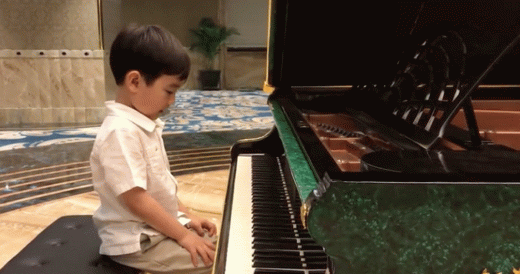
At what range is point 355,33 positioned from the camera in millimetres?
2545

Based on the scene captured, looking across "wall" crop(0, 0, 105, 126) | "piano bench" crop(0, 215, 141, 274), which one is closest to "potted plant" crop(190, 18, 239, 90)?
"wall" crop(0, 0, 105, 126)

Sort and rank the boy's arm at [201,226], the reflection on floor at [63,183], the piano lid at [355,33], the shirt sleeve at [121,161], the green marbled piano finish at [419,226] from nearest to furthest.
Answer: the green marbled piano finish at [419,226] < the shirt sleeve at [121,161] < the boy's arm at [201,226] < the piano lid at [355,33] < the reflection on floor at [63,183]

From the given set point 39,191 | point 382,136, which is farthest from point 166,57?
point 39,191

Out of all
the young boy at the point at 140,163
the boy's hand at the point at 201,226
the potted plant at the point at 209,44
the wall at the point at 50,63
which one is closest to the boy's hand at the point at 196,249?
the young boy at the point at 140,163

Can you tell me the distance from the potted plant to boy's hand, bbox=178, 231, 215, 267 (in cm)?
1261

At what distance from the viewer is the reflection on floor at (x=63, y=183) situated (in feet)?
11.7

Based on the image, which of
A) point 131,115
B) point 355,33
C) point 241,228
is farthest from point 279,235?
point 355,33

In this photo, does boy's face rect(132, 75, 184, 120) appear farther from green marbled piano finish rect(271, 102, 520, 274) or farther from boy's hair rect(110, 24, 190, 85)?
green marbled piano finish rect(271, 102, 520, 274)

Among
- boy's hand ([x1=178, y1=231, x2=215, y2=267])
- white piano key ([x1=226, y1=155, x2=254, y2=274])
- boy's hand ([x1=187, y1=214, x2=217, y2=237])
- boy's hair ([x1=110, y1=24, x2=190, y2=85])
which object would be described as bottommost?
boy's hand ([x1=187, y1=214, x2=217, y2=237])

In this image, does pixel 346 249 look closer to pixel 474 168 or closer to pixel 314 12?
pixel 474 168

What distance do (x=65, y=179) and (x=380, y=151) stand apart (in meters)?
4.24

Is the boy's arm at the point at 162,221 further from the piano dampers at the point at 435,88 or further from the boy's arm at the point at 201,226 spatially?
the piano dampers at the point at 435,88

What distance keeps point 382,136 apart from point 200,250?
31.7 inches

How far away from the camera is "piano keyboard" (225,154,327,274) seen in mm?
1191
